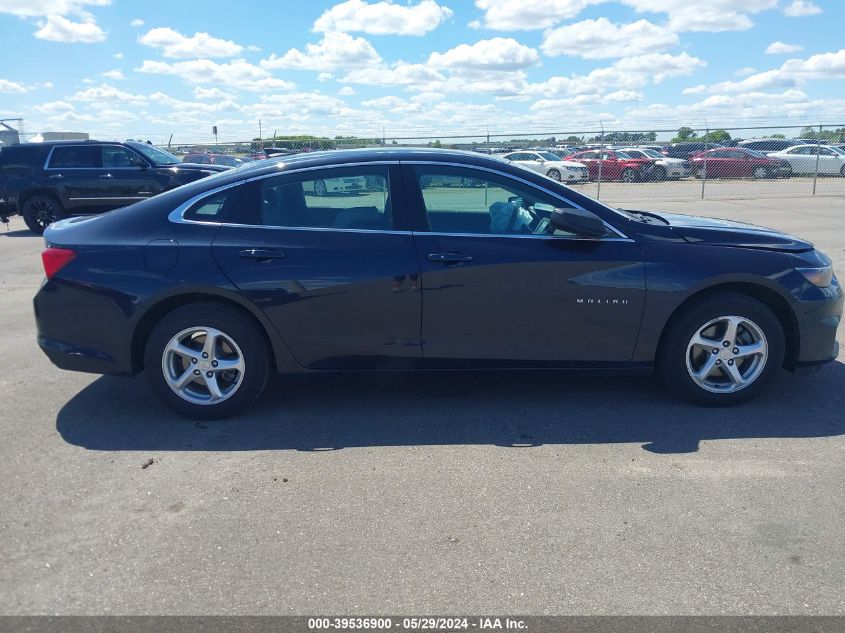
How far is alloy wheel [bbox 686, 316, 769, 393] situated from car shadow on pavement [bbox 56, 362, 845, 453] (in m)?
0.19

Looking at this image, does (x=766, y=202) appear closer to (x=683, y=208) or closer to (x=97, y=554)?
(x=683, y=208)

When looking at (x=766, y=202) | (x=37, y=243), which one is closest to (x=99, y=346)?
(x=37, y=243)

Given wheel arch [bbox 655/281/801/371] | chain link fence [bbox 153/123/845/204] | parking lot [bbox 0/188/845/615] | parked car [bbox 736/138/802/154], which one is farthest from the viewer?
parked car [bbox 736/138/802/154]

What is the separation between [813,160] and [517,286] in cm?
2900

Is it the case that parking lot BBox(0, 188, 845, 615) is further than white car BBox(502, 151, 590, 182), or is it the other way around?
white car BBox(502, 151, 590, 182)

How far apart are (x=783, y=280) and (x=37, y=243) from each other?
41.5ft

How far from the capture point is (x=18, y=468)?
4250 mm

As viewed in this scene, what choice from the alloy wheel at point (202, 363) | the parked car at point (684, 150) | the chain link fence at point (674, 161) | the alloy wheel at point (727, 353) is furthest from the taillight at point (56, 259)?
the parked car at point (684, 150)

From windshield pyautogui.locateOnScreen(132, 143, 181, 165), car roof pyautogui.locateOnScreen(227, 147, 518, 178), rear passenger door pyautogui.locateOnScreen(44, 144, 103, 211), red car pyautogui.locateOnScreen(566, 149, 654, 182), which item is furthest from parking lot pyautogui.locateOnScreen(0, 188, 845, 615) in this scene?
red car pyautogui.locateOnScreen(566, 149, 654, 182)

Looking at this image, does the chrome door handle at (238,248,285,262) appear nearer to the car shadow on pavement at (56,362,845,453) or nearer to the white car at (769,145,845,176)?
the car shadow on pavement at (56,362,845,453)

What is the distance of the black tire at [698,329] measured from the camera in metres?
4.90

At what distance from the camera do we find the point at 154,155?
15781mm

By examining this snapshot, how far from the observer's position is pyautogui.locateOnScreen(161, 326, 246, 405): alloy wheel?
15.8 ft

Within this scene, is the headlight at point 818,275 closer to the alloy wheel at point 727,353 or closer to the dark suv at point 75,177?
the alloy wheel at point 727,353
